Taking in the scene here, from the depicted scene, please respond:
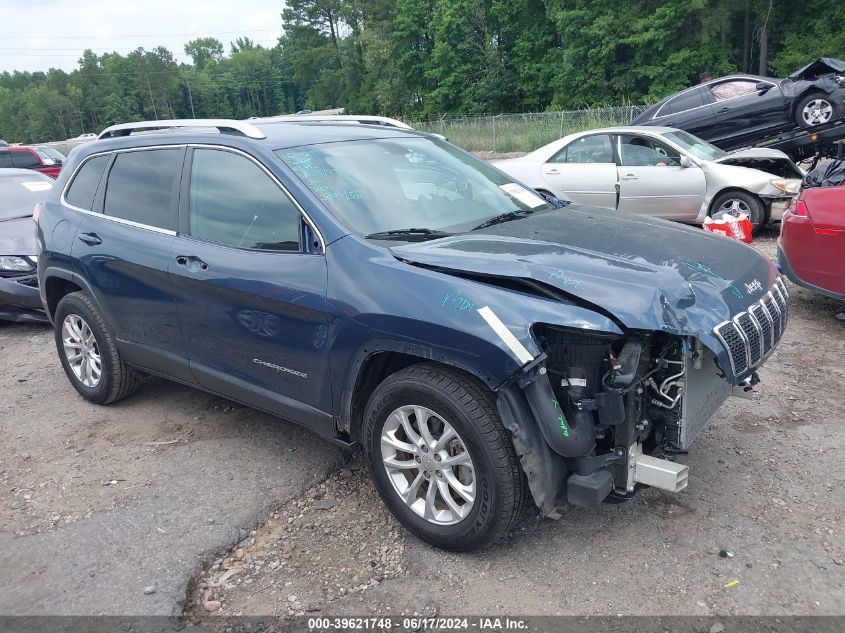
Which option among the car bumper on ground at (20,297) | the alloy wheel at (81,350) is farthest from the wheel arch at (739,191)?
the car bumper on ground at (20,297)

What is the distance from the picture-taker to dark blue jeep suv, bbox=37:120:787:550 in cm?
278

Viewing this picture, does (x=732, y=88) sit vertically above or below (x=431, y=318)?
above

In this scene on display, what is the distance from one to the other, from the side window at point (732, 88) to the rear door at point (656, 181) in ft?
12.6

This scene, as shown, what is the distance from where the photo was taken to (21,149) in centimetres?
1786

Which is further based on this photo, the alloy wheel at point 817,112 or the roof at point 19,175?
A: the alloy wheel at point 817,112

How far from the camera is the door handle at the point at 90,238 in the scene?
4.58 metres

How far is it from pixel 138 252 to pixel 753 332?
3.50 m

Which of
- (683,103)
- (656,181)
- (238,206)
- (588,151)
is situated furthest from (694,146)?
(238,206)

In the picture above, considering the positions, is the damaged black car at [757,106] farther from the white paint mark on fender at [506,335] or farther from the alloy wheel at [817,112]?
the white paint mark on fender at [506,335]

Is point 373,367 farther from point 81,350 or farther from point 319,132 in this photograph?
point 81,350

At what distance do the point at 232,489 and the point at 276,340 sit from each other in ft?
3.16

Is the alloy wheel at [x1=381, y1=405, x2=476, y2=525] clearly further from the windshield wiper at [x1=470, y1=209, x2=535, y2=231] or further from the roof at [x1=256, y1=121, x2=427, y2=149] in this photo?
the roof at [x1=256, y1=121, x2=427, y2=149]

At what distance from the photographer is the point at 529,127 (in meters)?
27.9

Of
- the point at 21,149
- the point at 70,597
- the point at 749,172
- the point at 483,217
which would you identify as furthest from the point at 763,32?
the point at 70,597
